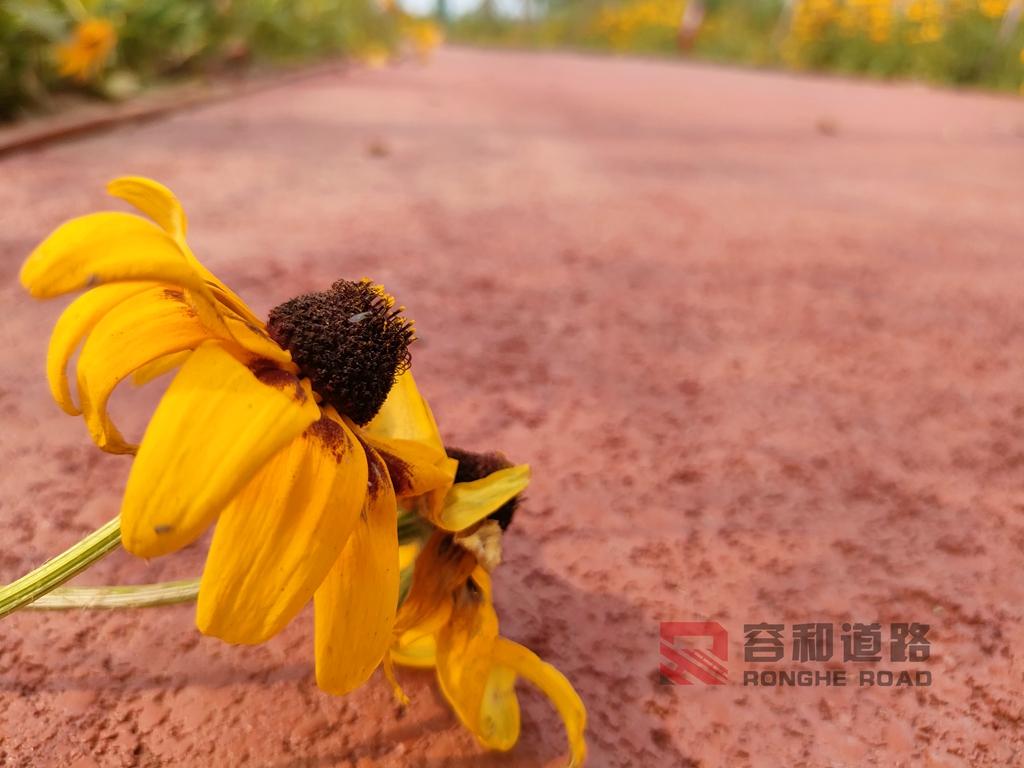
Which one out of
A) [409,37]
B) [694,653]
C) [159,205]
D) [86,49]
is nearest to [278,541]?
[159,205]

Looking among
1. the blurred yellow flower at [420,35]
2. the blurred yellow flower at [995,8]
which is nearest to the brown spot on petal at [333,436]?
the blurred yellow flower at [420,35]

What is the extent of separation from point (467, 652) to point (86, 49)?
3.50m

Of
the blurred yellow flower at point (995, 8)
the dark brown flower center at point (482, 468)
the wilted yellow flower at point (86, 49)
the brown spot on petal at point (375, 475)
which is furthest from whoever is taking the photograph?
the blurred yellow flower at point (995, 8)

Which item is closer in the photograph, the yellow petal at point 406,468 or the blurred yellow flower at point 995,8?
the yellow petal at point 406,468

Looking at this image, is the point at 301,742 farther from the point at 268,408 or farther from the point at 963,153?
the point at 963,153

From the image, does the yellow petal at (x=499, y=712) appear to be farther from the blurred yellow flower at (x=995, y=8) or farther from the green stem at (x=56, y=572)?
the blurred yellow flower at (x=995, y=8)

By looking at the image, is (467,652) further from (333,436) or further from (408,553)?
(333,436)

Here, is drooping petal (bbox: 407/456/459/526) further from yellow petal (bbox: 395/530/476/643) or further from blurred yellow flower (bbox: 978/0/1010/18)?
blurred yellow flower (bbox: 978/0/1010/18)

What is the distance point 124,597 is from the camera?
1.91 feet

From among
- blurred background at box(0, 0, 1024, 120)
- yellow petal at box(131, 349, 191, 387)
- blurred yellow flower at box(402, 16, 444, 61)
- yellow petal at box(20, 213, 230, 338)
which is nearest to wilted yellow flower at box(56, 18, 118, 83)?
blurred background at box(0, 0, 1024, 120)

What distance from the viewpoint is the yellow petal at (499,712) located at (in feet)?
1.88

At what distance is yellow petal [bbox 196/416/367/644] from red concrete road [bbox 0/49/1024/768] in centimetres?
23

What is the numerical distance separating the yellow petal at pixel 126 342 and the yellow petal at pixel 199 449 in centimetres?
7

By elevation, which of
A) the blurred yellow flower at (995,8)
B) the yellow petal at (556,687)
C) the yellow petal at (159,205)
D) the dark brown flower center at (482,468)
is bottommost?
the yellow petal at (556,687)
